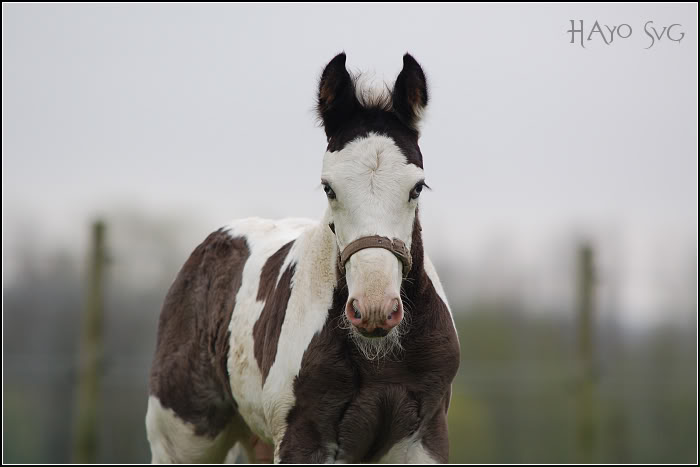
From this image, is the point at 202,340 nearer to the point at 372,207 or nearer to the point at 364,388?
the point at 364,388

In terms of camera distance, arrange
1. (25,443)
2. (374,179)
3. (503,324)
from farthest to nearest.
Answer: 1. (503,324)
2. (25,443)
3. (374,179)

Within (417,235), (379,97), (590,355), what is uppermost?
(379,97)

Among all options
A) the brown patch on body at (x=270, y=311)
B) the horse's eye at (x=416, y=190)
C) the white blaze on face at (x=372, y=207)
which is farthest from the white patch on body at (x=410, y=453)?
the horse's eye at (x=416, y=190)

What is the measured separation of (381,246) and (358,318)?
29cm

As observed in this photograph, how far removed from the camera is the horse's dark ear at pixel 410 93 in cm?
321

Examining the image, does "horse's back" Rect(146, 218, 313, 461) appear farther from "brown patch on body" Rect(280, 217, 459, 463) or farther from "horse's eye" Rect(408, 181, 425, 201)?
"horse's eye" Rect(408, 181, 425, 201)

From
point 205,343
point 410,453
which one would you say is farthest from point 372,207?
point 205,343

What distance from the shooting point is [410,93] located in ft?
10.5

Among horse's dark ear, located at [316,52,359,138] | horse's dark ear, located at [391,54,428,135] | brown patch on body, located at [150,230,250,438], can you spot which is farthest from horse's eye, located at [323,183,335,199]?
brown patch on body, located at [150,230,250,438]

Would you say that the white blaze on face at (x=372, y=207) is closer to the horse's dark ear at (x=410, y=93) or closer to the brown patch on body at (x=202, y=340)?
the horse's dark ear at (x=410, y=93)

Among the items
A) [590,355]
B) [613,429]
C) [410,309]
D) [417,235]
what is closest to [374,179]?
[417,235]

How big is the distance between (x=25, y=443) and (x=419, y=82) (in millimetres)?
6171

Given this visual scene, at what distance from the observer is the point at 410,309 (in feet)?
10.5

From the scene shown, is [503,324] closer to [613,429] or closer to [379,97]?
[613,429]
